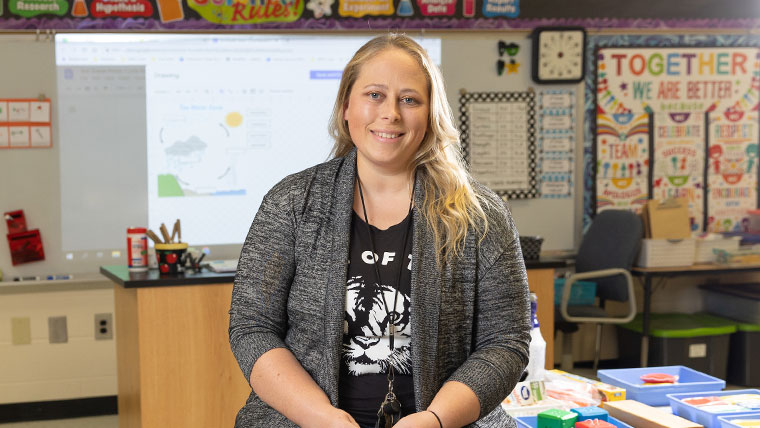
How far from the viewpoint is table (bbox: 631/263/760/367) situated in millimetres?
4410

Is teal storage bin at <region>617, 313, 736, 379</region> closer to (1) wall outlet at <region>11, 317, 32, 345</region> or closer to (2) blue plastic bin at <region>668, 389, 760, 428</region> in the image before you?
(2) blue plastic bin at <region>668, 389, 760, 428</region>

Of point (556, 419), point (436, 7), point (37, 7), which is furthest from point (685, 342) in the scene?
point (37, 7)

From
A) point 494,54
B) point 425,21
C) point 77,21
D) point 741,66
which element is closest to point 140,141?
point 77,21

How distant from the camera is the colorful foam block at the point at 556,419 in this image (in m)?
1.72

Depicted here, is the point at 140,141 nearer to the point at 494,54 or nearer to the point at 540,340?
the point at 494,54

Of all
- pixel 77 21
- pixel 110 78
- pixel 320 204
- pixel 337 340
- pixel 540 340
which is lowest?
pixel 540 340

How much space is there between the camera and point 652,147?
186 inches

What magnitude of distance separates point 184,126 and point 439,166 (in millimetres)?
2808

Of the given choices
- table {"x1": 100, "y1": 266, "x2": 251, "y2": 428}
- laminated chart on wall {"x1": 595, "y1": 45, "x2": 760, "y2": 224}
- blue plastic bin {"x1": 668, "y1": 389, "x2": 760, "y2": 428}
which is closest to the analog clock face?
laminated chart on wall {"x1": 595, "y1": 45, "x2": 760, "y2": 224}

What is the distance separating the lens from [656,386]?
204 centimetres

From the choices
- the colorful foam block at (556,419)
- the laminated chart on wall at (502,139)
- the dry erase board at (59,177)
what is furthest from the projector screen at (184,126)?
the colorful foam block at (556,419)

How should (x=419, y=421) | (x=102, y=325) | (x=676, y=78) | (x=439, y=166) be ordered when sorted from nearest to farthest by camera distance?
(x=419, y=421) < (x=439, y=166) < (x=102, y=325) < (x=676, y=78)

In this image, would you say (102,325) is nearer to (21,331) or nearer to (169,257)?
(21,331)

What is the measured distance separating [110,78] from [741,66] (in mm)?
3591
